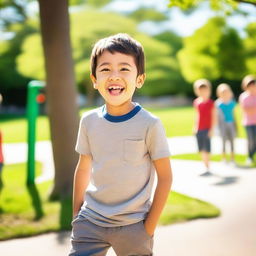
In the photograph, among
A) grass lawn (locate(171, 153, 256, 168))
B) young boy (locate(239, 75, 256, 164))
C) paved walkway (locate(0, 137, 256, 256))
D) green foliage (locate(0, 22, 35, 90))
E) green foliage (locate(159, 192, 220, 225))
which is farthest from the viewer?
green foliage (locate(0, 22, 35, 90))

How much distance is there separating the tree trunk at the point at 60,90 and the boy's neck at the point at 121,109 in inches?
135

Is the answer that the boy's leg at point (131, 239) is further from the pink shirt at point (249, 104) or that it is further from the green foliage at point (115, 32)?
the green foliage at point (115, 32)

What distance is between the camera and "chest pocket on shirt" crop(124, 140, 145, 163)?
7.61ft

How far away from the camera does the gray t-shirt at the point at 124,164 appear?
7.62ft

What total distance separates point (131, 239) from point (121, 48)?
95cm

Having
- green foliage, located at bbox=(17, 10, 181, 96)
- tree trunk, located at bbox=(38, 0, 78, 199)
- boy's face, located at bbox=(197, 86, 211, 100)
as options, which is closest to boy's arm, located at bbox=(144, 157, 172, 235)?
tree trunk, located at bbox=(38, 0, 78, 199)

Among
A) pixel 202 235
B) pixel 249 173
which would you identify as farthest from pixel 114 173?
pixel 249 173

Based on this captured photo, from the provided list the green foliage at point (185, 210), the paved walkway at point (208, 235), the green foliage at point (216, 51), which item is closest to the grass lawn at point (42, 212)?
the green foliage at point (185, 210)

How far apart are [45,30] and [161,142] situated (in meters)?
3.82

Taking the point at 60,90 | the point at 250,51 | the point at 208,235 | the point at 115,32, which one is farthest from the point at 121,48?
the point at 115,32

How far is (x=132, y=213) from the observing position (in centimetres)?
235

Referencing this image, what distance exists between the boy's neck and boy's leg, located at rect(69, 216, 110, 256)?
0.57 m

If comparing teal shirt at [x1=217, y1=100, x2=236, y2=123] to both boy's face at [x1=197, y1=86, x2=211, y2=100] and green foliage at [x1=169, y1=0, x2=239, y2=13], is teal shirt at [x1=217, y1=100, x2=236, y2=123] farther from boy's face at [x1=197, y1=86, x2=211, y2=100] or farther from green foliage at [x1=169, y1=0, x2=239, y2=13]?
green foliage at [x1=169, y1=0, x2=239, y2=13]

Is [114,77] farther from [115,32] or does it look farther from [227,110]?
[115,32]
